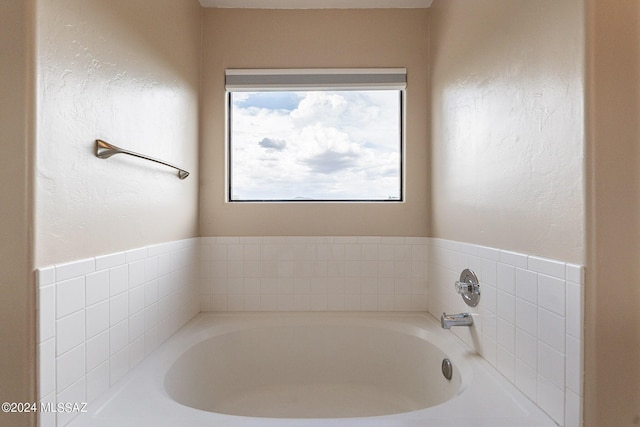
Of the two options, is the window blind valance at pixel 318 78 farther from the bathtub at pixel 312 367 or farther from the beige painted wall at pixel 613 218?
the bathtub at pixel 312 367

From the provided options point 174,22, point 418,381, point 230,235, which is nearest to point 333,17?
point 174,22

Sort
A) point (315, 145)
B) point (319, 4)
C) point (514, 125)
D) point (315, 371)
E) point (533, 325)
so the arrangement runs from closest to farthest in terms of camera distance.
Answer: point (533, 325) → point (514, 125) → point (315, 371) → point (319, 4) → point (315, 145)

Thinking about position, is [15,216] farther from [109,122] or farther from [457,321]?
[457,321]

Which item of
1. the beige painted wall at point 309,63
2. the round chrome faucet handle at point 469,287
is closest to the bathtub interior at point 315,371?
the round chrome faucet handle at point 469,287

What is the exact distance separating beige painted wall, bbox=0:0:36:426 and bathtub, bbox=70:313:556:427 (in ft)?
1.37

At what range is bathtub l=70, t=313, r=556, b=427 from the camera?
142 centimetres

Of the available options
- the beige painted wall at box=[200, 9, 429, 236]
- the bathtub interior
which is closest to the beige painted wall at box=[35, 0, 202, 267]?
the beige painted wall at box=[200, 9, 429, 236]

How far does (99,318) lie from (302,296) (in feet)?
3.91

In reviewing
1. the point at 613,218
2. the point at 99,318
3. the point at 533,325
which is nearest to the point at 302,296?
the point at 99,318

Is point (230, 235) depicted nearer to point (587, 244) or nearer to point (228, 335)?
point (228, 335)

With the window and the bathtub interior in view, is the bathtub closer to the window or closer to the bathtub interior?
the bathtub interior

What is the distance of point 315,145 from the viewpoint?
2.20 metres

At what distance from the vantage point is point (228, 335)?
1825mm

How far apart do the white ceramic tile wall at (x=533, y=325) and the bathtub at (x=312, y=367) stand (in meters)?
0.11
